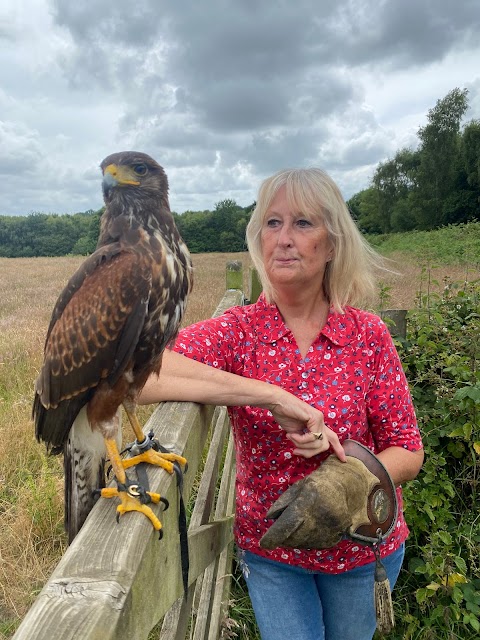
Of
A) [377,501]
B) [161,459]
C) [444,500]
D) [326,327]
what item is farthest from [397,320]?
[161,459]

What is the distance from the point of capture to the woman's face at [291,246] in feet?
6.83

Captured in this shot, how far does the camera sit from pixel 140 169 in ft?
6.58

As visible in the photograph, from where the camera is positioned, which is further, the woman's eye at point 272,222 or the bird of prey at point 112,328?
the woman's eye at point 272,222

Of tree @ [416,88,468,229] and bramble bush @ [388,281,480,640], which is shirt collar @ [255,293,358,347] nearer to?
bramble bush @ [388,281,480,640]

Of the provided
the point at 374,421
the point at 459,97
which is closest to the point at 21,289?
the point at 374,421

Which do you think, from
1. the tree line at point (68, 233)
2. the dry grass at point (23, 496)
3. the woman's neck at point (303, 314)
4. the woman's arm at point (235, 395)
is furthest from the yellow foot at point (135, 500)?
the tree line at point (68, 233)

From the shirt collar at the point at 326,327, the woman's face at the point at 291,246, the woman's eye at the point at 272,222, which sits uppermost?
the woman's eye at the point at 272,222

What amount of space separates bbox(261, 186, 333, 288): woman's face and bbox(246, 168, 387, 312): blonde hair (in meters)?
0.04

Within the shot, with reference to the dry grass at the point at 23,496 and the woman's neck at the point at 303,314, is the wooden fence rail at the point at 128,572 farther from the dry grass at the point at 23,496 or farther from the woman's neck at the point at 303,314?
the dry grass at the point at 23,496

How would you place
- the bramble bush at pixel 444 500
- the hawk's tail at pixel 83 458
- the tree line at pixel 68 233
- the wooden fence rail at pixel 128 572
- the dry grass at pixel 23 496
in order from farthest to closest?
1. the tree line at pixel 68 233
2. the dry grass at pixel 23 496
3. the bramble bush at pixel 444 500
4. the hawk's tail at pixel 83 458
5. the wooden fence rail at pixel 128 572

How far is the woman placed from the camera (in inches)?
78.9

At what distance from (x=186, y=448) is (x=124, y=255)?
684mm

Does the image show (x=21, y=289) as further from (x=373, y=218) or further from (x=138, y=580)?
(x=373, y=218)

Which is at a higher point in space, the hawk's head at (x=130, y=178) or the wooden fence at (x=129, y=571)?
the hawk's head at (x=130, y=178)
